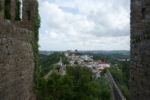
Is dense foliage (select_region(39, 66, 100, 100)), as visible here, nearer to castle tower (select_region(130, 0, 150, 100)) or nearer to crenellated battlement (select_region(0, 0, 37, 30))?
crenellated battlement (select_region(0, 0, 37, 30))

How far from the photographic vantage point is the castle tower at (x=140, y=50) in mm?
9375

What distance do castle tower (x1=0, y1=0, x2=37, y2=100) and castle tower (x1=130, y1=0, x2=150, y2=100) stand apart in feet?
10.7

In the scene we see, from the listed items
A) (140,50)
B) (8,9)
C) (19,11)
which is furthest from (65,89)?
(140,50)

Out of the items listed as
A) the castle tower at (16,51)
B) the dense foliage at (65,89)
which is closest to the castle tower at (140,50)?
the castle tower at (16,51)

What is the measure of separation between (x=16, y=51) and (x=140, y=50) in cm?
391

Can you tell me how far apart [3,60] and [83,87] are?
30.0 m

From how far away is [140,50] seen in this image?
1030 centimetres

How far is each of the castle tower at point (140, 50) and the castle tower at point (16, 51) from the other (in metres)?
3.26

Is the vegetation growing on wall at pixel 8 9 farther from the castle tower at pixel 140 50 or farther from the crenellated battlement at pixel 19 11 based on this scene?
the castle tower at pixel 140 50

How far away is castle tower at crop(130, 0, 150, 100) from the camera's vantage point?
9.38 meters

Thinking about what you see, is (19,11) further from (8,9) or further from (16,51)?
A: (16,51)

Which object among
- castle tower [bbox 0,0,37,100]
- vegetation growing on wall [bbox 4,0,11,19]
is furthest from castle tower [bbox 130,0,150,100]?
vegetation growing on wall [bbox 4,0,11,19]

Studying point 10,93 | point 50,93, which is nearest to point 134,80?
point 10,93

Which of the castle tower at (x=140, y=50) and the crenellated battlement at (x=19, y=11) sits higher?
the crenellated battlement at (x=19, y=11)
